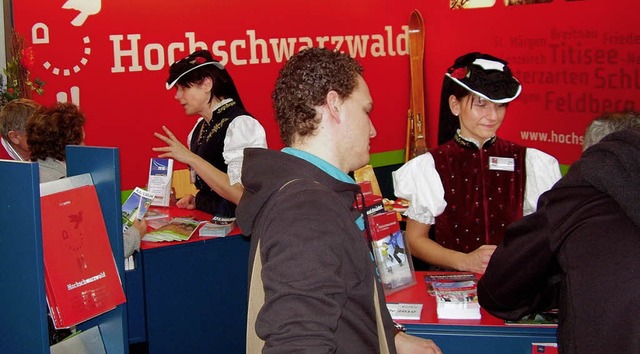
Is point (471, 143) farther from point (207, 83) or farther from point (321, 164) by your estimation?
point (207, 83)

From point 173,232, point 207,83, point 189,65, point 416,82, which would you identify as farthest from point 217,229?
point 416,82

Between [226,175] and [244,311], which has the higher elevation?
[226,175]

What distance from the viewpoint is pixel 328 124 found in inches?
68.2

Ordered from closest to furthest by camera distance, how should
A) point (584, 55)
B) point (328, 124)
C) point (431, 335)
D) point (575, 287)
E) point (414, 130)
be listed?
point (575, 287), point (328, 124), point (431, 335), point (584, 55), point (414, 130)

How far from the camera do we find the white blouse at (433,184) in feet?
9.94

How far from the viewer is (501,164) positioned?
3029 millimetres

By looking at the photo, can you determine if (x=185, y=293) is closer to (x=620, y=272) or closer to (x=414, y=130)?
(x=620, y=272)

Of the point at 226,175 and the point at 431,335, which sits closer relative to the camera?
the point at 431,335

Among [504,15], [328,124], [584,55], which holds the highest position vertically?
[504,15]

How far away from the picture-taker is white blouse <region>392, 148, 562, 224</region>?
3029 millimetres

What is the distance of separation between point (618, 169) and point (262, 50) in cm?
512

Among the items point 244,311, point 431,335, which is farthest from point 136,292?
point 431,335

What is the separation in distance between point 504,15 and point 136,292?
12.6 feet

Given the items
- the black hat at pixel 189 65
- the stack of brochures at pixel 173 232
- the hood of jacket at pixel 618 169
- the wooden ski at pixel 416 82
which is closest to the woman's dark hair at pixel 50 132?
the stack of brochures at pixel 173 232
